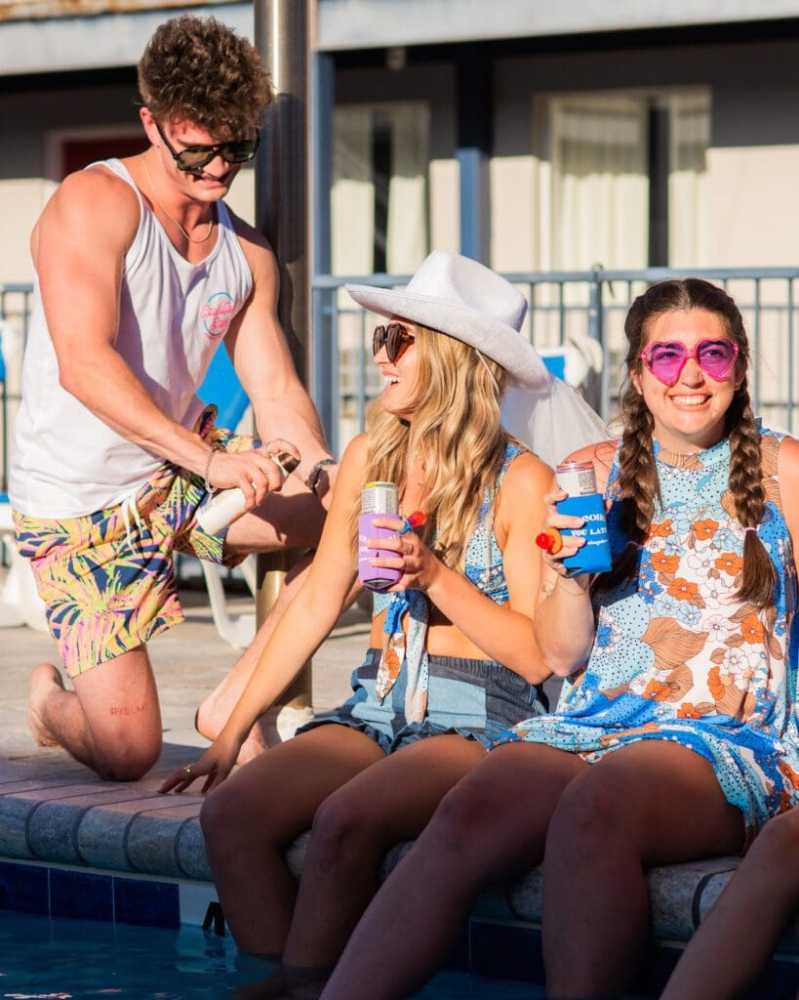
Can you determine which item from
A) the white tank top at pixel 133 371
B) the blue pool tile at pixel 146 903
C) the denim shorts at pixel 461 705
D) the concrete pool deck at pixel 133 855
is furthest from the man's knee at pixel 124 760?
the denim shorts at pixel 461 705

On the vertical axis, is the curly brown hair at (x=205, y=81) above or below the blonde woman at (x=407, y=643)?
above

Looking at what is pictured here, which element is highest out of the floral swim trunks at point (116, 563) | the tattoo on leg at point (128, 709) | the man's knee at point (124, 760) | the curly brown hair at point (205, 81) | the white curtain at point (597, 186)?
the white curtain at point (597, 186)

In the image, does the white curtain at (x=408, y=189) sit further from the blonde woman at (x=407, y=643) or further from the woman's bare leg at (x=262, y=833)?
the woman's bare leg at (x=262, y=833)

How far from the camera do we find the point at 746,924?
9.93 feet

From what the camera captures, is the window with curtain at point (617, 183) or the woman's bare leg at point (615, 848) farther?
the window with curtain at point (617, 183)

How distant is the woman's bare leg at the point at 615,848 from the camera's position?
125 inches

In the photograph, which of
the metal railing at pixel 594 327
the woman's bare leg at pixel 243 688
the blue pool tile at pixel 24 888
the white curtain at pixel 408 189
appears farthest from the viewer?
the white curtain at pixel 408 189

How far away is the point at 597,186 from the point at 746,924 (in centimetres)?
907

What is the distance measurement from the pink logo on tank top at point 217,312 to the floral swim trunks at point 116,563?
379 millimetres

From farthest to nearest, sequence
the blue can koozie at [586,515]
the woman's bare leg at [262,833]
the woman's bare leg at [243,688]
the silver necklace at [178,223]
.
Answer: the silver necklace at [178,223], the woman's bare leg at [243,688], the woman's bare leg at [262,833], the blue can koozie at [586,515]

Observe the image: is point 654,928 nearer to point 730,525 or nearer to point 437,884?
point 437,884

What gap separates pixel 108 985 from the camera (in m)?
3.83

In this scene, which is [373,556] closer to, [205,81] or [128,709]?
[128,709]

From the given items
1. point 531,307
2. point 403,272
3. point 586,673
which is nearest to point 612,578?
point 586,673
